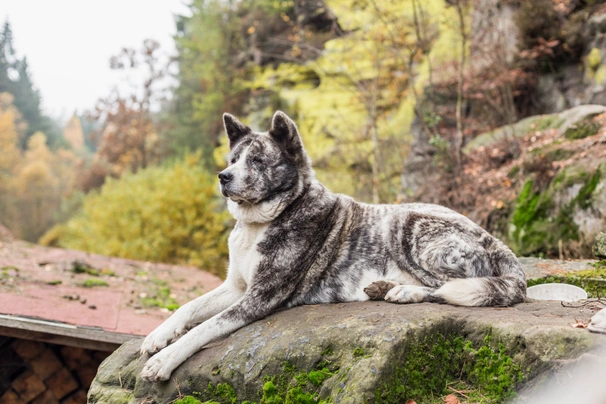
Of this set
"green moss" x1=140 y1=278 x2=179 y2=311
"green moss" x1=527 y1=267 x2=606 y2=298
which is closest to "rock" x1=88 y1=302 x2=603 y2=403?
"green moss" x1=527 y1=267 x2=606 y2=298

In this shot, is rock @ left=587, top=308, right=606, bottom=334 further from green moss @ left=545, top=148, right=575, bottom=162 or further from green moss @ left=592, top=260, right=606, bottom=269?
green moss @ left=545, top=148, right=575, bottom=162

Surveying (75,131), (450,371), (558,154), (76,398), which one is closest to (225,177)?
(450,371)

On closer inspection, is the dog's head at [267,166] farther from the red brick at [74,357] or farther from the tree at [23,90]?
the tree at [23,90]

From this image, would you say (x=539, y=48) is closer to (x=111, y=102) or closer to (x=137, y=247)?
(x=137, y=247)

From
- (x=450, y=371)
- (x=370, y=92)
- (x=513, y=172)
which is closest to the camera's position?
(x=450, y=371)

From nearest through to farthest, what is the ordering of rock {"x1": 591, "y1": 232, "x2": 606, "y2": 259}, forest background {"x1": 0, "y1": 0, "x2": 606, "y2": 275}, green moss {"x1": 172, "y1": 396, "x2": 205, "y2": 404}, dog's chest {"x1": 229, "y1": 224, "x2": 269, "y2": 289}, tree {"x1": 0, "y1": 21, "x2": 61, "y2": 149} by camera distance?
green moss {"x1": 172, "y1": 396, "x2": 205, "y2": 404}, dog's chest {"x1": 229, "y1": 224, "x2": 269, "y2": 289}, rock {"x1": 591, "y1": 232, "x2": 606, "y2": 259}, forest background {"x1": 0, "y1": 0, "x2": 606, "y2": 275}, tree {"x1": 0, "y1": 21, "x2": 61, "y2": 149}

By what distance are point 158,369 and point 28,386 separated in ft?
9.69

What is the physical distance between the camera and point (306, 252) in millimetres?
3902

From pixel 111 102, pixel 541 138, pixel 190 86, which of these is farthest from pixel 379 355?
pixel 111 102

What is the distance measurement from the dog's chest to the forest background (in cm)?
436

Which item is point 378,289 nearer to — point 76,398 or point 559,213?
point 559,213

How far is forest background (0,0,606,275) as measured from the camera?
30.2 ft

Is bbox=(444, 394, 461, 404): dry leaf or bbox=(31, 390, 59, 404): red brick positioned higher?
bbox=(444, 394, 461, 404): dry leaf

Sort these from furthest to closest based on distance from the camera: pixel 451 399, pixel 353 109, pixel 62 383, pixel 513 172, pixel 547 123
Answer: pixel 353 109, pixel 547 123, pixel 513 172, pixel 62 383, pixel 451 399
